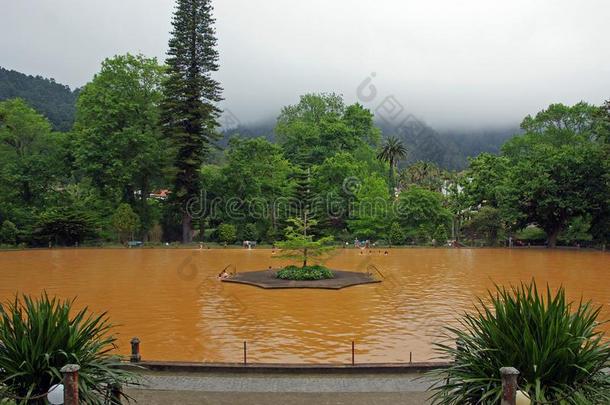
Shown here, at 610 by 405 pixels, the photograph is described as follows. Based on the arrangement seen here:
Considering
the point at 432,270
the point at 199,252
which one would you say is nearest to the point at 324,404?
the point at 432,270

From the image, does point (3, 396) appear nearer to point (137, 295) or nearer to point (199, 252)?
point (137, 295)

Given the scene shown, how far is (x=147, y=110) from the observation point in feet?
176

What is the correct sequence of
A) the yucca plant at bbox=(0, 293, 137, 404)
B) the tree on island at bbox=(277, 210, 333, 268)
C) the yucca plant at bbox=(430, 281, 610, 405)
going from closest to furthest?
1. the yucca plant at bbox=(430, 281, 610, 405)
2. the yucca plant at bbox=(0, 293, 137, 404)
3. the tree on island at bbox=(277, 210, 333, 268)

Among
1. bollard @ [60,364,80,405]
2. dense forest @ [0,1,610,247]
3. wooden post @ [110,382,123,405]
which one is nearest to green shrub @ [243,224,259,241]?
dense forest @ [0,1,610,247]

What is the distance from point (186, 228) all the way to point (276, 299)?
3308 centimetres

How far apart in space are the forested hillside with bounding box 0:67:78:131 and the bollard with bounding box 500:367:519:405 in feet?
308

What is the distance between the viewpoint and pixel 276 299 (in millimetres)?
21781

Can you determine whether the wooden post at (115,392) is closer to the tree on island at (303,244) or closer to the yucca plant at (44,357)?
the yucca plant at (44,357)

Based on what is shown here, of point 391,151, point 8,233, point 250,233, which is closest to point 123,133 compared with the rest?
point 8,233

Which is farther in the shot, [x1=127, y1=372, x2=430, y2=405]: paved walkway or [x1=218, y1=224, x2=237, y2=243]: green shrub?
[x1=218, y1=224, x2=237, y2=243]: green shrub

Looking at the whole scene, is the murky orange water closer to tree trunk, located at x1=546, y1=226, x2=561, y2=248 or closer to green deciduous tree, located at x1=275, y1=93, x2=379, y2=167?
tree trunk, located at x1=546, y1=226, x2=561, y2=248

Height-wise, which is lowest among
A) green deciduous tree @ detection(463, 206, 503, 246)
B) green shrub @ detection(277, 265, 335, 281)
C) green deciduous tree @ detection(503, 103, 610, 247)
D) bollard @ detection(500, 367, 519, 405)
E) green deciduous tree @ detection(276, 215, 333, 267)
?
green shrub @ detection(277, 265, 335, 281)

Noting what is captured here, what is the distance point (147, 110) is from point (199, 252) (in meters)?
17.8

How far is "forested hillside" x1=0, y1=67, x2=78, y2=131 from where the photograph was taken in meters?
98.3
